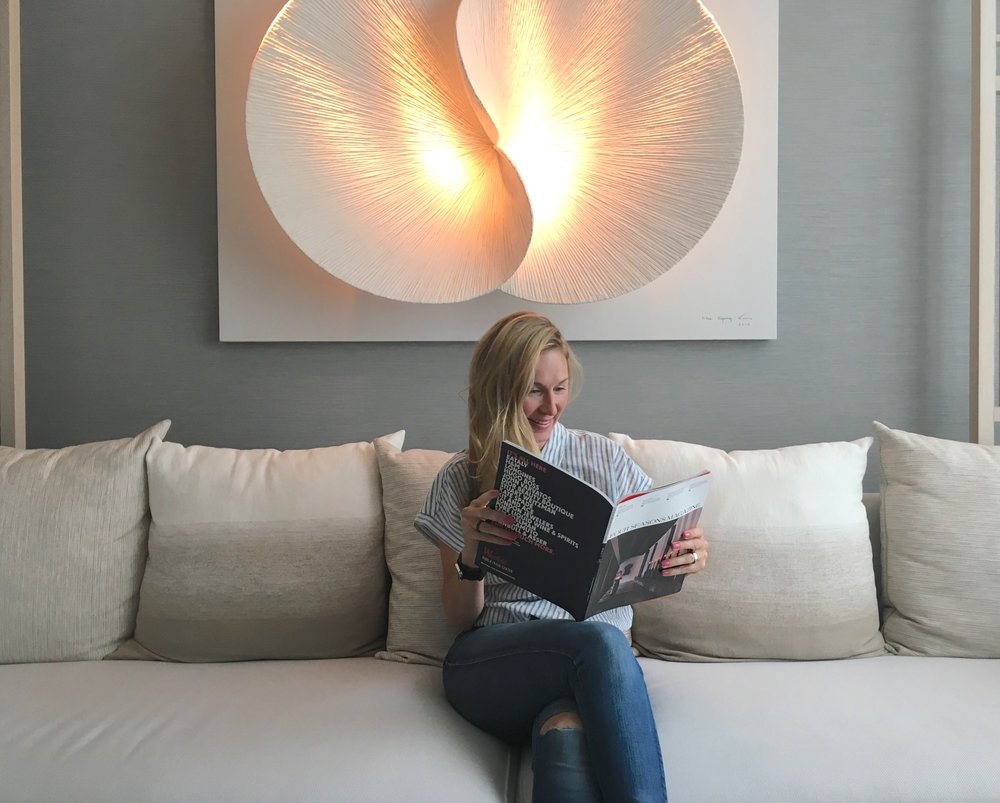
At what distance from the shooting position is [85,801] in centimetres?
143

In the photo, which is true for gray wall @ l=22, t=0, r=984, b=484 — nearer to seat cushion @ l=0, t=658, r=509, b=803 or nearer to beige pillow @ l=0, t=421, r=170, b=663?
beige pillow @ l=0, t=421, r=170, b=663

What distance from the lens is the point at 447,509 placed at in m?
1.71

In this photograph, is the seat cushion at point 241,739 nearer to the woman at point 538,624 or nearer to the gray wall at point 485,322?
the woman at point 538,624

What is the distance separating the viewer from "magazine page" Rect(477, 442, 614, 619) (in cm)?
135

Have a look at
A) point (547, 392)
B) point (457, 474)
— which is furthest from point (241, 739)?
point (547, 392)

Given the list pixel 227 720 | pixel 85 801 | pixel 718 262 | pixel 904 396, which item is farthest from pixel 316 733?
pixel 904 396

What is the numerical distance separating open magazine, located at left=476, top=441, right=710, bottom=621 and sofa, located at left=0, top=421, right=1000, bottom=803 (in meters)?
0.33

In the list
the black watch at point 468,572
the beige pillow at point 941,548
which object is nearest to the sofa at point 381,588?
the beige pillow at point 941,548

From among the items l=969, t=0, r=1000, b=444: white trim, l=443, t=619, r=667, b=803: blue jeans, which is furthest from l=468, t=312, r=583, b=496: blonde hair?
l=969, t=0, r=1000, b=444: white trim

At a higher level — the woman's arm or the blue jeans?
the woman's arm

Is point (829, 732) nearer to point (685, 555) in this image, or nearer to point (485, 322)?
point (685, 555)

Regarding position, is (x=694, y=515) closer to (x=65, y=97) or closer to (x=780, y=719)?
(x=780, y=719)

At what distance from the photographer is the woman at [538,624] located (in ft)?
4.54
